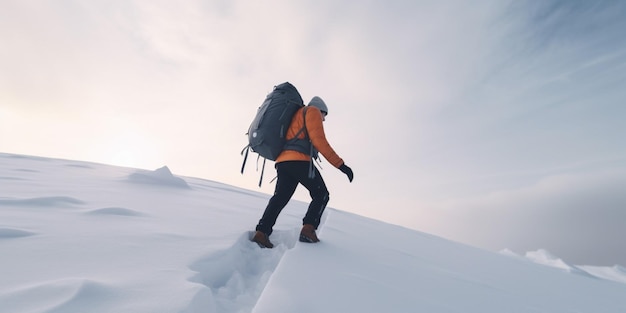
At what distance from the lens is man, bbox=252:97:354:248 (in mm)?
2982

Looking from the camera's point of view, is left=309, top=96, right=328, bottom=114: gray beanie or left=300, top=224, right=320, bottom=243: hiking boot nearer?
left=300, top=224, right=320, bottom=243: hiking boot

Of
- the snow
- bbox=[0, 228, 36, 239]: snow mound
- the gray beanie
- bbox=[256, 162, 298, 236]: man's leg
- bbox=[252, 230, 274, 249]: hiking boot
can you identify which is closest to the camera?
the snow

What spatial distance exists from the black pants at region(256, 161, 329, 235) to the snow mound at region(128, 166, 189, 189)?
3.39 meters

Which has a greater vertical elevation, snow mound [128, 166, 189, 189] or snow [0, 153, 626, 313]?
snow mound [128, 166, 189, 189]

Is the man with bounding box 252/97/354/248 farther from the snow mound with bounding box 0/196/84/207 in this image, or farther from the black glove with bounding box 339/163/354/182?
the snow mound with bounding box 0/196/84/207

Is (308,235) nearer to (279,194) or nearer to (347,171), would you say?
(279,194)

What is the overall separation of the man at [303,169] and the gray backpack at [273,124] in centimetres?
7

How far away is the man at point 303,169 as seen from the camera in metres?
2.98

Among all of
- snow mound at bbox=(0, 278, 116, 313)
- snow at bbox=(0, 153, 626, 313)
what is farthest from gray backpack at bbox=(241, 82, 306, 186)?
snow mound at bbox=(0, 278, 116, 313)

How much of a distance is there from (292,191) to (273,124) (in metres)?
0.72

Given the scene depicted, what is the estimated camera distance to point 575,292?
3.71 m

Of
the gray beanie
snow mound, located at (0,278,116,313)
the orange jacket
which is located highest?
the gray beanie

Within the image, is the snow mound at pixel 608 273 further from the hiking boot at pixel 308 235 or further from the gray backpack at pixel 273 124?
the gray backpack at pixel 273 124

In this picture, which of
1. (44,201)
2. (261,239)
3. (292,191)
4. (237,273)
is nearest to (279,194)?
(292,191)
